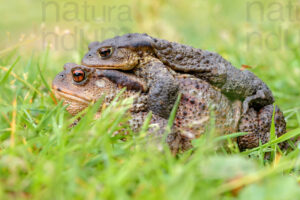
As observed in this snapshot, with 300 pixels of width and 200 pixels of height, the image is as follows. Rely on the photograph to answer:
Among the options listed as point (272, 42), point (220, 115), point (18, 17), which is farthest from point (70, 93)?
point (18, 17)

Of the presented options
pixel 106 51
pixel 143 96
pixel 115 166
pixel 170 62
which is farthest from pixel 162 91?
pixel 115 166

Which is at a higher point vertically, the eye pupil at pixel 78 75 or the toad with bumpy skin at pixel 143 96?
the eye pupil at pixel 78 75

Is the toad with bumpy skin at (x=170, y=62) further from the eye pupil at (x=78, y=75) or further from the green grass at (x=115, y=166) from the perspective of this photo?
the green grass at (x=115, y=166)

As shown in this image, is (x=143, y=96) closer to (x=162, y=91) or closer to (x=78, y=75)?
(x=162, y=91)

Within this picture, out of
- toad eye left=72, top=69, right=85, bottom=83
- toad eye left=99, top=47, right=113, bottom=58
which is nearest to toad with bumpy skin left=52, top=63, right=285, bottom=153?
toad eye left=72, top=69, right=85, bottom=83

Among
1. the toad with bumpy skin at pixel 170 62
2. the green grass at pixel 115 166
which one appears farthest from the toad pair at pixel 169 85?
the green grass at pixel 115 166

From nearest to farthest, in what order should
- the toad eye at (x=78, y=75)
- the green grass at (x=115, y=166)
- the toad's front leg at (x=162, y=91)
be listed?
the green grass at (x=115, y=166), the toad's front leg at (x=162, y=91), the toad eye at (x=78, y=75)

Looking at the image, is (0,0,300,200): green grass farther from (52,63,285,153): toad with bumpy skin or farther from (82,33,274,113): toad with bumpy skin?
(82,33,274,113): toad with bumpy skin
